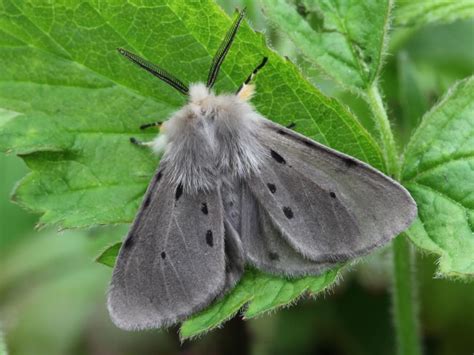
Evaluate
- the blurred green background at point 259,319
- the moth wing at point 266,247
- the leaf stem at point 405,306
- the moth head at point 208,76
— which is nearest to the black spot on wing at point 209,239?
the moth wing at point 266,247

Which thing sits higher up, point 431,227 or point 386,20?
point 386,20

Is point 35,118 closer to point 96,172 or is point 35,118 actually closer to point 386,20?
point 96,172

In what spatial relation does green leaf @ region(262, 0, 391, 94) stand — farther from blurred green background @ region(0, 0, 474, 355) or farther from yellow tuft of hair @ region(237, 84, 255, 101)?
blurred green background @ region(0, 0, 474, 355)

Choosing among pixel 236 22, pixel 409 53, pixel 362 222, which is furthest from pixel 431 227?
pixel 409 53

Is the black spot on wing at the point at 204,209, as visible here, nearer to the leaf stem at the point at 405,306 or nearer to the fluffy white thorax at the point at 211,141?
the fluffy white thorax at the point at 211,141

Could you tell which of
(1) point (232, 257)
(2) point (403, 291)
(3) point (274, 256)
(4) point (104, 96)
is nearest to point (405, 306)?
(2) point (403, 291)

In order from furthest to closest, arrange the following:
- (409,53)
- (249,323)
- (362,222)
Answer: (409,53) < (249,323) < (362,222)

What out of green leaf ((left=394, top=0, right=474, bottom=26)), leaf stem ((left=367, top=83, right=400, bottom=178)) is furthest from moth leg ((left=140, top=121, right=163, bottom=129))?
green leaf ((left=394, top=0, right=474, bottom=26))
